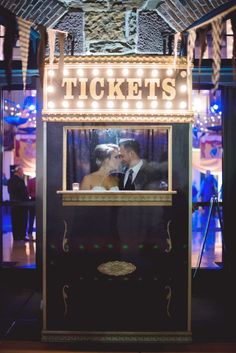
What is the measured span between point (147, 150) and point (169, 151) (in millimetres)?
383

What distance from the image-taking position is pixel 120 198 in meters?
5.52

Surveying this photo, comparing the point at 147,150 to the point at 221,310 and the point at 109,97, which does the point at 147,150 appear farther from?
the point at 221,310

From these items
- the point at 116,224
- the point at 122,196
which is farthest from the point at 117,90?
the point at 116,224

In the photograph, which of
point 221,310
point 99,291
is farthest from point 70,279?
point 221,310

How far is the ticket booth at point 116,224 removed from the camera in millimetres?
5512

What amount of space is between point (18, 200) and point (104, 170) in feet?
11.2

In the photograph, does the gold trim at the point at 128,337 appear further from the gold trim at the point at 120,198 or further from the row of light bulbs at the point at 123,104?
the row of light bulbs at the point at 123,104

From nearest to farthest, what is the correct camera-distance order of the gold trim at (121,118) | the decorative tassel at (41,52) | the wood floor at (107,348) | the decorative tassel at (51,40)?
1. the decorative tassel at (41,52)
2. the decorative tassel at (51,40)
3. the wood floor at (107,348)
4. the gold trim at (121,118)

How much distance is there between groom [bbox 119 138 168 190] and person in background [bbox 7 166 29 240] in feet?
10.2

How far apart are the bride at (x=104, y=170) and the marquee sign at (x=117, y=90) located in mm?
506

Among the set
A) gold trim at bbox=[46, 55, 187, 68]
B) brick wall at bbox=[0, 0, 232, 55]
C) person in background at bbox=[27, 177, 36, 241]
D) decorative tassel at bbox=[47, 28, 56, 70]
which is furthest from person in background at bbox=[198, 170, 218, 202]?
decorative tassel at bbox=[47, 28, 56, 70]

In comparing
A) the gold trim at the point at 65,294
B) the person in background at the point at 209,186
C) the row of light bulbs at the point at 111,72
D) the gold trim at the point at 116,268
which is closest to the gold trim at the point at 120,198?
the gold trim at the point at 116,268

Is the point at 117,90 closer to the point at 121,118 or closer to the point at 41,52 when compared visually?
the point at 121,118

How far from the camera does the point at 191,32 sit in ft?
16.2
